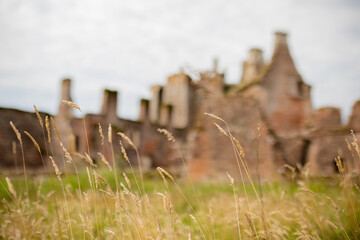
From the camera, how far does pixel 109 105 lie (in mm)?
16797

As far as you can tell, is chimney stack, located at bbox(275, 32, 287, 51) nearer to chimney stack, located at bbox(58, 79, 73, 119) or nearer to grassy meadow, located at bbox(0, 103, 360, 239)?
chimney stack, located at bbox(58, 79, 73, 119)

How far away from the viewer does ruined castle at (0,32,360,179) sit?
10461mm

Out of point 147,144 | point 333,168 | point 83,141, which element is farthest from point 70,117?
point 333,168

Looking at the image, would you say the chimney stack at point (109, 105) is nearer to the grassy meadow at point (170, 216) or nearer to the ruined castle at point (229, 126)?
the ruined castle at point (229, 126)

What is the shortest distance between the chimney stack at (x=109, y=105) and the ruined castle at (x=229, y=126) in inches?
2.1

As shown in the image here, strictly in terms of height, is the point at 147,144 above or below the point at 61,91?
below

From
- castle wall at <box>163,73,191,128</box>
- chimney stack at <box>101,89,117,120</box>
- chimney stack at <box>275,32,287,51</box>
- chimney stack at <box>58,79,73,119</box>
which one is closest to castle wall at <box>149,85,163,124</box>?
castle wall at <box>163,73,191,128</box>

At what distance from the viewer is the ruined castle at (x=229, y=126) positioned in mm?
10461

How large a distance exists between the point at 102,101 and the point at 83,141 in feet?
9.10

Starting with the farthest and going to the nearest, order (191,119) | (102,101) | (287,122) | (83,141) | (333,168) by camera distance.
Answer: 1. (191,119)
2. (287,122)
3. (102,101)
4. (83,141)
5. (333,168)

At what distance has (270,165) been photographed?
10281 mm

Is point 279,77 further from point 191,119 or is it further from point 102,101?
point 102,101

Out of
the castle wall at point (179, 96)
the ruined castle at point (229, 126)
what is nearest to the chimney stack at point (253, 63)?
the ruined castle at point (229, 126)

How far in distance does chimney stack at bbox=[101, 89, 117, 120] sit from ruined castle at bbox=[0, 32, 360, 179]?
5cm
